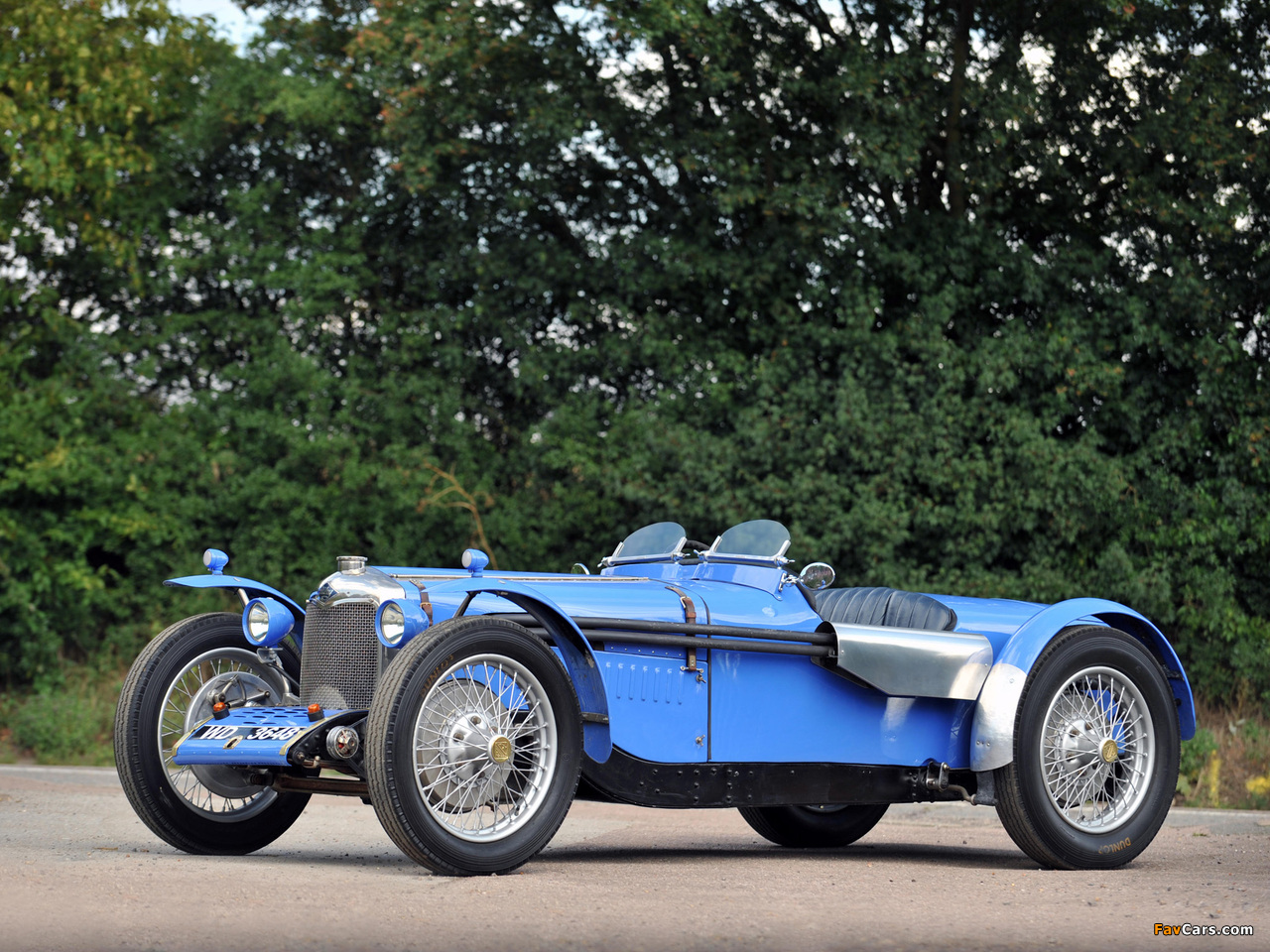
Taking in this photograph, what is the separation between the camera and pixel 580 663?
664 centimetres

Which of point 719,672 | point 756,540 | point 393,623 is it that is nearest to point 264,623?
point 393,623

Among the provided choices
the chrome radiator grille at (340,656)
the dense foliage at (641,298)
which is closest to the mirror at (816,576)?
the chrome radiator grille at (340,656)

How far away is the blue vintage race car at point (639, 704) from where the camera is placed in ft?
20.4

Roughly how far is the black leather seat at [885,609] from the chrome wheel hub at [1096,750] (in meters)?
0.74

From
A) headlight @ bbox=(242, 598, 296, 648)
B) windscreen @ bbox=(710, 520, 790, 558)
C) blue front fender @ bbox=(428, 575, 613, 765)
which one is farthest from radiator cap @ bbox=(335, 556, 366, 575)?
windscreen @ bbox=(710, 520, 790, 558)

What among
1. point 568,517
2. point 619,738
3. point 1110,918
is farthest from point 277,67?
point 1110,918

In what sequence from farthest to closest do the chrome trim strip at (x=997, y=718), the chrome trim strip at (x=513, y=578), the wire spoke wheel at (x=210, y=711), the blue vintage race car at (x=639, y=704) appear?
the chrome trim strip at (x=997, y=718), the wire spoke wheel at (x=210, y=711), the chrome trim strip at (x=513, y=578), the blue vintage race car at (x=639, y=704)

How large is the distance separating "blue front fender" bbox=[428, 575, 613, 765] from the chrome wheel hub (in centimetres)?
234

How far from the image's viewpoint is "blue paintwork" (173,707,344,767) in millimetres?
6281

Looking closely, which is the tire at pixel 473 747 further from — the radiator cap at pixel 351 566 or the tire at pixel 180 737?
the tire at pixel 180 737

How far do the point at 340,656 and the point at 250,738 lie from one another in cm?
61

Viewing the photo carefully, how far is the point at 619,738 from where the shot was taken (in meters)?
6.69

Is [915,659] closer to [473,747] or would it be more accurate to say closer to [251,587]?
[473,747]

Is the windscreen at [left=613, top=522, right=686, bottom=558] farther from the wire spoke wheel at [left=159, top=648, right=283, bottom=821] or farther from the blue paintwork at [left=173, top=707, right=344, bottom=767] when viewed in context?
the blue paintwork at [left=173, top=707, right=344, bottom=767]
